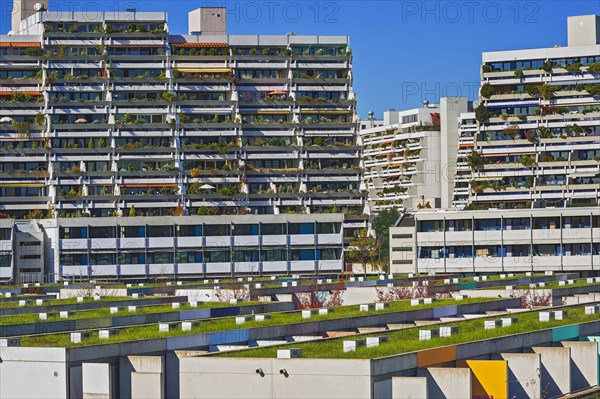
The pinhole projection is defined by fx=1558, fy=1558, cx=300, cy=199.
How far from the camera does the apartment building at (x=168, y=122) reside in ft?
589

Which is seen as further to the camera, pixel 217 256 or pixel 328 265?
pixel 328 265

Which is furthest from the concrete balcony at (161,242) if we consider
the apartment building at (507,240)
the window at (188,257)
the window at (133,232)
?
the apartment building at (507,240)

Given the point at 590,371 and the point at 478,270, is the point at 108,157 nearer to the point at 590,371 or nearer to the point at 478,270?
the point at 478,270

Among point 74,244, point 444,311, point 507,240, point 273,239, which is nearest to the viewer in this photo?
point 444,311

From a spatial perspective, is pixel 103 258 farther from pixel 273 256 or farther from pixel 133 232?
pixel 273 256

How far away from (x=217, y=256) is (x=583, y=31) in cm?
5376

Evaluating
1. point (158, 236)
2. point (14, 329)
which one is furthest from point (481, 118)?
point (14, 329)

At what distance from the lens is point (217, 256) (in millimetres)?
166750

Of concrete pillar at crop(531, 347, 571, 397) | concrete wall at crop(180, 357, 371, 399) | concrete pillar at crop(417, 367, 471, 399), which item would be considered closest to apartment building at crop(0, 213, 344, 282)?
concrete pillar at crop(531, 347, 571, 397)

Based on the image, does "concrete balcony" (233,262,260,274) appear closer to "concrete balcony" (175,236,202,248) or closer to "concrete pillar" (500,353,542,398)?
"concrete balcony" (175,236,202,248)

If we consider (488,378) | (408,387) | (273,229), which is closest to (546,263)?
(273,229)

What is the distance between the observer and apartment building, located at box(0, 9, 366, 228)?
17962cm

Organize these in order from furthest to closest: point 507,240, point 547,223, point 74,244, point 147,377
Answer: point 74,244 → point 507,240 → point 547,223 → point 147,377

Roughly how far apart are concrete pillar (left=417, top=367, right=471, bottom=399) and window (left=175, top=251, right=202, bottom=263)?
116263mm
